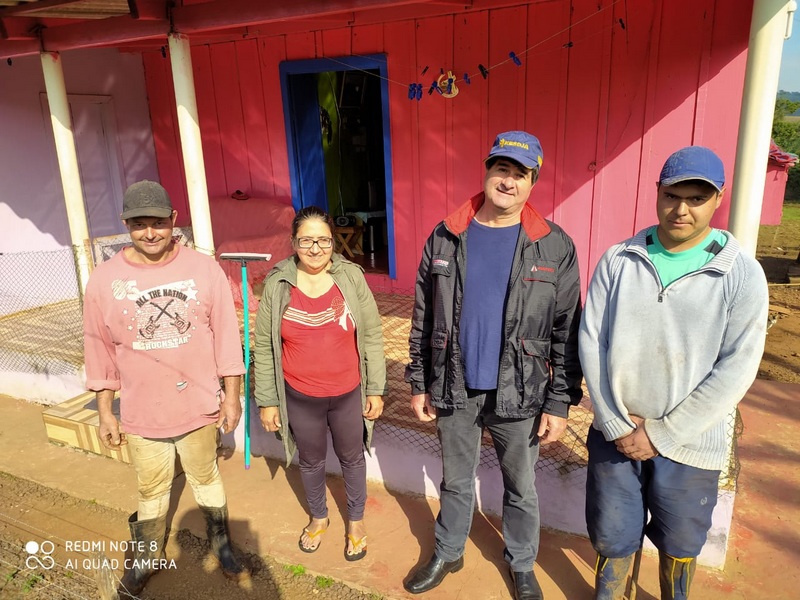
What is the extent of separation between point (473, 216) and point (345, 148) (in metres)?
6.07

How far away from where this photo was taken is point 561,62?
4.66m

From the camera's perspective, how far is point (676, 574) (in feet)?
7.25

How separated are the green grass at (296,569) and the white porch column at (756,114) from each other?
8.57 feet

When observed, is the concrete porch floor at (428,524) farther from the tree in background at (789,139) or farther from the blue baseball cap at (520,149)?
the tree in background at (789,139)

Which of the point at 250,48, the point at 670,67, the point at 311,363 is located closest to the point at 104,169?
the point at 250,48

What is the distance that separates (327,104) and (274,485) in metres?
5.18

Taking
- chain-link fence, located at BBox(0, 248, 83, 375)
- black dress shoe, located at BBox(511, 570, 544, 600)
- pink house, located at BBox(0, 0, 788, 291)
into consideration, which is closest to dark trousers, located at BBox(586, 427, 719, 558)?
black dress shoe, located at BBox(511, 570, 544, 600)

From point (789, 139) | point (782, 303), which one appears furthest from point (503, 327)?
point (789, 139)

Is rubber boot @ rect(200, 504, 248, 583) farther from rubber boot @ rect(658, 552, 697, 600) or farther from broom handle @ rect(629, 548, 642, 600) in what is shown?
rubber boot @ rect(658, 552, 697, 600)

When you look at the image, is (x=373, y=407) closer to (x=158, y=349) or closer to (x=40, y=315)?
(x=158, y=349)

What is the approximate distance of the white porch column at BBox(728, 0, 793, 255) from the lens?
2.38 metres

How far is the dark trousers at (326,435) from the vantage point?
2.71 meters

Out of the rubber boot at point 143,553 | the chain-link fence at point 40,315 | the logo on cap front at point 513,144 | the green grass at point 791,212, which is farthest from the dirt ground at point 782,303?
the chain-link fence at point 40,315

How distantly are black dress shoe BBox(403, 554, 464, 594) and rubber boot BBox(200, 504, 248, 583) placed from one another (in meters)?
0.87
